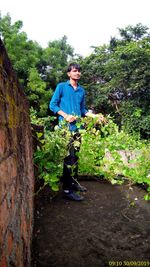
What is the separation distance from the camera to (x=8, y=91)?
163 cm

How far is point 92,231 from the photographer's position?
2.88m

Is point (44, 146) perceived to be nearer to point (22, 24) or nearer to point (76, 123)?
point (76, 123)

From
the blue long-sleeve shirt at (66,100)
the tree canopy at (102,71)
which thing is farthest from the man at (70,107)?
the tree canopy at (102,71)

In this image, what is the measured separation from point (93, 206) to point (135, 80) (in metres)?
12.6

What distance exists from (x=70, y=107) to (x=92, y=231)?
1.77 m

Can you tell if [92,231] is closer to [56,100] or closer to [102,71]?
[56,100]

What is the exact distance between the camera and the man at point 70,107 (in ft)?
12.5

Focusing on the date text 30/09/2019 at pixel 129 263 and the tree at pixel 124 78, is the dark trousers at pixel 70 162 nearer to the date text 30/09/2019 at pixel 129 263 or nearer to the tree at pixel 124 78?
the date text 30/09/2019 at pixel 129 263

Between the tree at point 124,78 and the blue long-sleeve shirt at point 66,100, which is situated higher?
the tree at point 124,78

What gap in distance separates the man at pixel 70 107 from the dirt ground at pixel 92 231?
0.72ft

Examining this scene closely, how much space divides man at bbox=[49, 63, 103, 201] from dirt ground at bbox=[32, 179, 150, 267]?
219 millimetres

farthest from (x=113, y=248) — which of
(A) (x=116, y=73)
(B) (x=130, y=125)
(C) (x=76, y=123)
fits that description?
(A) (x=116, y=73)

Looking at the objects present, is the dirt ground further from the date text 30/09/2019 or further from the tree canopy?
the tree canopy

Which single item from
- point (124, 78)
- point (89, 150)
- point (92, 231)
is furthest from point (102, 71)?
point (92, 231)
